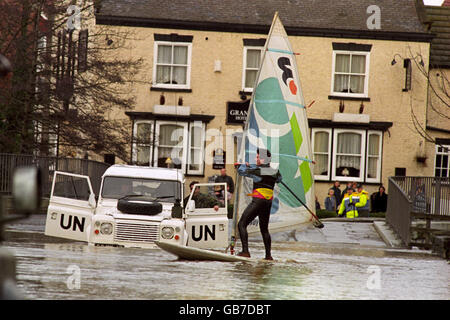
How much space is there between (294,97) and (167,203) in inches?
207

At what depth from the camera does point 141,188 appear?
20266mm

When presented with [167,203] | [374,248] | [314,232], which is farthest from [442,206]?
[167,203]

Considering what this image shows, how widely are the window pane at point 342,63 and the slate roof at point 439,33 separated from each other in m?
3.43

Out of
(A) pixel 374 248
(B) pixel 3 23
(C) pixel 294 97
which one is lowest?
(A) pixel 374 248

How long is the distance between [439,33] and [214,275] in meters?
30.4

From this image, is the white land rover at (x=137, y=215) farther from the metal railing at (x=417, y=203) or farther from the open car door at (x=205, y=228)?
the metal railing at (x=417, y=203)

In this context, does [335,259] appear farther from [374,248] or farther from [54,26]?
[54,26]

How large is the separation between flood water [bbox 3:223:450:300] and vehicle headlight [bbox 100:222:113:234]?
404 mm

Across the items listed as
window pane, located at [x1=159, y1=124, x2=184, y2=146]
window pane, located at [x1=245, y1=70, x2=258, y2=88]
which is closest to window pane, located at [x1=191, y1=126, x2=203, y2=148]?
window pane, located at [x1=159, y1=124, x2=184, y2=146]

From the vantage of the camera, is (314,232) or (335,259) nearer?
(335,259)

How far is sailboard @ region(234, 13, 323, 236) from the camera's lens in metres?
22.9

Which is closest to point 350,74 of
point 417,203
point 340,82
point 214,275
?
point 340,82

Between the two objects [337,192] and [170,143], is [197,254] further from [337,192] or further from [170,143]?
[170,143]

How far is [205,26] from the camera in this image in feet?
130
